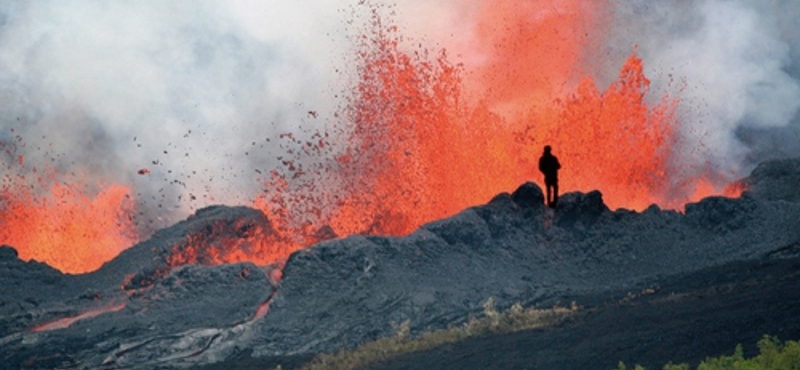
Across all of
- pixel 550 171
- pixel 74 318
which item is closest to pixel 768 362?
pixel 550 171

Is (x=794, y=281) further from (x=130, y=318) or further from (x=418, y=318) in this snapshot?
(x=130, y=318)

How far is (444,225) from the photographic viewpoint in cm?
2872

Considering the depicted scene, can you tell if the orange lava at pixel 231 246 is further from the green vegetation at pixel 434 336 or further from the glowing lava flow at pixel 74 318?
the green vegetation at pixel 434 336

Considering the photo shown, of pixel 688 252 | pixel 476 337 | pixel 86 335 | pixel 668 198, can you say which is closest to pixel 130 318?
pixel 86 335

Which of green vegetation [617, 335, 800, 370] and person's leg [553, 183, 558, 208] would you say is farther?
person's leg [553, 183, 558, 208]

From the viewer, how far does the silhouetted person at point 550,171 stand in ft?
90.3

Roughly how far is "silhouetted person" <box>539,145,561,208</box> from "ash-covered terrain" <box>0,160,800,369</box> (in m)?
0.38

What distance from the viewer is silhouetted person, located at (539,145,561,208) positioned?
27.5 metres

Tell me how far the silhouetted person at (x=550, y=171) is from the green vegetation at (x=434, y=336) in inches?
211

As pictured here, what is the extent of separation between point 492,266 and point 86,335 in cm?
1012

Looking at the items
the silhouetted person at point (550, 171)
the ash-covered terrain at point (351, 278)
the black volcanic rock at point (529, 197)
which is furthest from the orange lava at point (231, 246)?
the silhouetted person at point (550, 171)

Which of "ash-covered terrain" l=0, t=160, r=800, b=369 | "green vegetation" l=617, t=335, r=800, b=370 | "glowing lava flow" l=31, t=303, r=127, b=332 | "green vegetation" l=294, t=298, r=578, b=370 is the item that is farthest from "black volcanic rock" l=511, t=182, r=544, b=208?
"green vegetation" l=617, t=335, r=800, b=370

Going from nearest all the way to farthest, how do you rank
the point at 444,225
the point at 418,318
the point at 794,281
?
the point at 794,281 → the point at 418,318 → the point at 444,225

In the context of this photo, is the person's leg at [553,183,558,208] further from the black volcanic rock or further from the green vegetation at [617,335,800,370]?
the green vegetation at [617,335,800,370]
